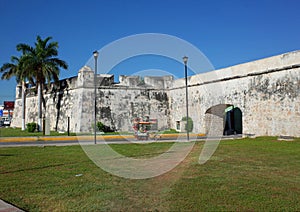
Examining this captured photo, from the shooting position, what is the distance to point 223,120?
22047 millimetres

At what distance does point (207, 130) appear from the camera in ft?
68.5

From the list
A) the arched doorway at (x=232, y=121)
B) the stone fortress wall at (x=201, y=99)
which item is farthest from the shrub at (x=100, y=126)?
the arched doorway at (x=232, y=121)

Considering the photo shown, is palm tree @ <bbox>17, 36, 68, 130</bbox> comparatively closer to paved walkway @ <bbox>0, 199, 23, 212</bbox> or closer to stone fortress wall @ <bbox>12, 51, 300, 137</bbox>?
stone fortress wall @ <bbox>12, 51, 300, 137</bbox>

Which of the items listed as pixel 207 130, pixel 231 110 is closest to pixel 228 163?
pixel 207 130

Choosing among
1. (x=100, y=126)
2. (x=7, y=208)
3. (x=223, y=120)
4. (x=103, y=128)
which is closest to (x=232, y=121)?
(x=223, y=120)

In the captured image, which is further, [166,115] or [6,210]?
[166,115]

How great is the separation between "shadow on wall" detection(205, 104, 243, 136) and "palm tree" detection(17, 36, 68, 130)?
1200 centimetres

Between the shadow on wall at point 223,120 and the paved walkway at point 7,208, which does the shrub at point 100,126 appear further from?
the paved walkway at point 7,208

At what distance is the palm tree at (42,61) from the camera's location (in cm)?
2255

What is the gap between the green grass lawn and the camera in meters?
4.31

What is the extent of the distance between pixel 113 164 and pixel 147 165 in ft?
3.13

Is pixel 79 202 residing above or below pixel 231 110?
below

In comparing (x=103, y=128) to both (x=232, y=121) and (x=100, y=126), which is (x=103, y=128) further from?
(x=232, y=121)

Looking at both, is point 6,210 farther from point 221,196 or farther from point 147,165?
point 147,165
